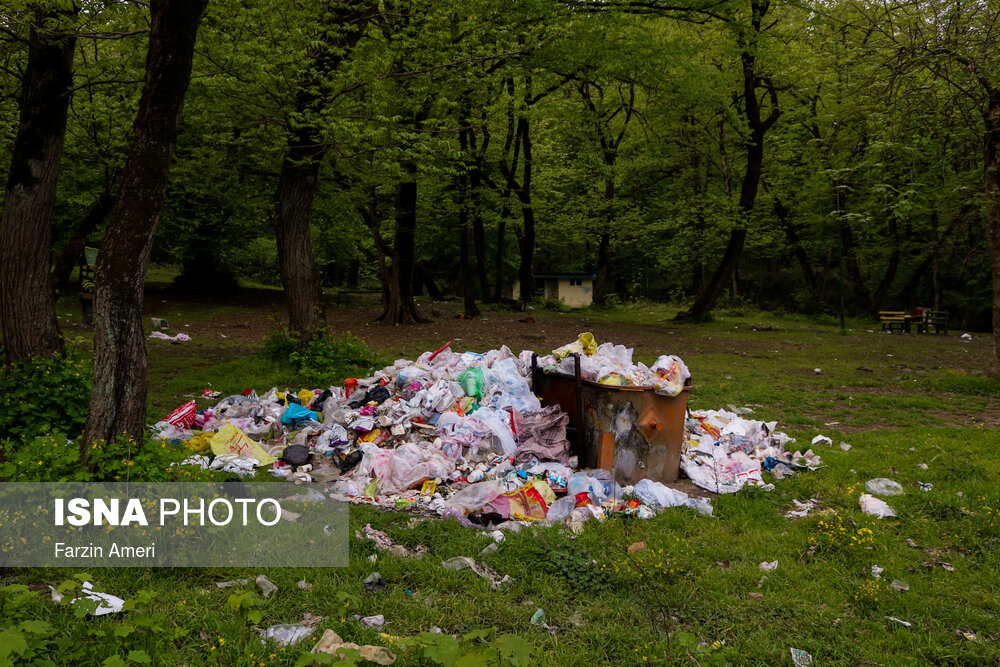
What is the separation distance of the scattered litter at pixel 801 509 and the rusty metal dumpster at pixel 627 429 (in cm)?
106

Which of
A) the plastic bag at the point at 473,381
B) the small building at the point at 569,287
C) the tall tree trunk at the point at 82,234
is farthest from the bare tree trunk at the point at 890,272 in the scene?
the tall tree trunk at the point at 82,234

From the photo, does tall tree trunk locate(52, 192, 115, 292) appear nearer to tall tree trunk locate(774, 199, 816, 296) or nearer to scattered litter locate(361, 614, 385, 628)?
scattered litter locate(361, 614, 385, 628)

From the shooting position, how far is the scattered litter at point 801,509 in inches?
202

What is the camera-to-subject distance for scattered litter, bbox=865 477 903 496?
18.1ft

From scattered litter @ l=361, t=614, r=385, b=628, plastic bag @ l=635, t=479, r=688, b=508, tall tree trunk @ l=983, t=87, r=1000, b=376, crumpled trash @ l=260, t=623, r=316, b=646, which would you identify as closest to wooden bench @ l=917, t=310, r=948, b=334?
tall tree trunk @ l=983, t=87, r=1000, b=376

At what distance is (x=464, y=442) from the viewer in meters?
5.97

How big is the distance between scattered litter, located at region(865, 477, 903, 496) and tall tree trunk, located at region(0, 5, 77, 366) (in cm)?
843

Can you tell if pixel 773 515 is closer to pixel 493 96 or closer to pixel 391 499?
pixel 391 499

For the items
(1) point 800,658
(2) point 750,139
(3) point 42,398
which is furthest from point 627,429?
(2) point 750,139

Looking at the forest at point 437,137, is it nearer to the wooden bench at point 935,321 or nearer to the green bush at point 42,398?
the green bush at point 42,398

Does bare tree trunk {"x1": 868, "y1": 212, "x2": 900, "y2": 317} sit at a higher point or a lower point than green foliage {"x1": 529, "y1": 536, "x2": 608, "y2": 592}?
higher

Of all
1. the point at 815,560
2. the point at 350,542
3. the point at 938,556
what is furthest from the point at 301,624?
the point at 938,556

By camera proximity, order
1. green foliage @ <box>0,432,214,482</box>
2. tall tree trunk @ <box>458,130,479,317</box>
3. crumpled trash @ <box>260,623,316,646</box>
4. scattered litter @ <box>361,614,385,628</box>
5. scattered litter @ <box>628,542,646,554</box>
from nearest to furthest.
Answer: crumpled trash @ <box>260,623,316,646</box> < scattered litter @ <box>361,614,385,628</box> < green foliage @ <box>0,432,214,482</box> < scattered litter @ <box>628,542,646,554</box> < tall tree trunk @ <box>458,130,479,317</box>

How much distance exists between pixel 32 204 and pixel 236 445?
147 inches
